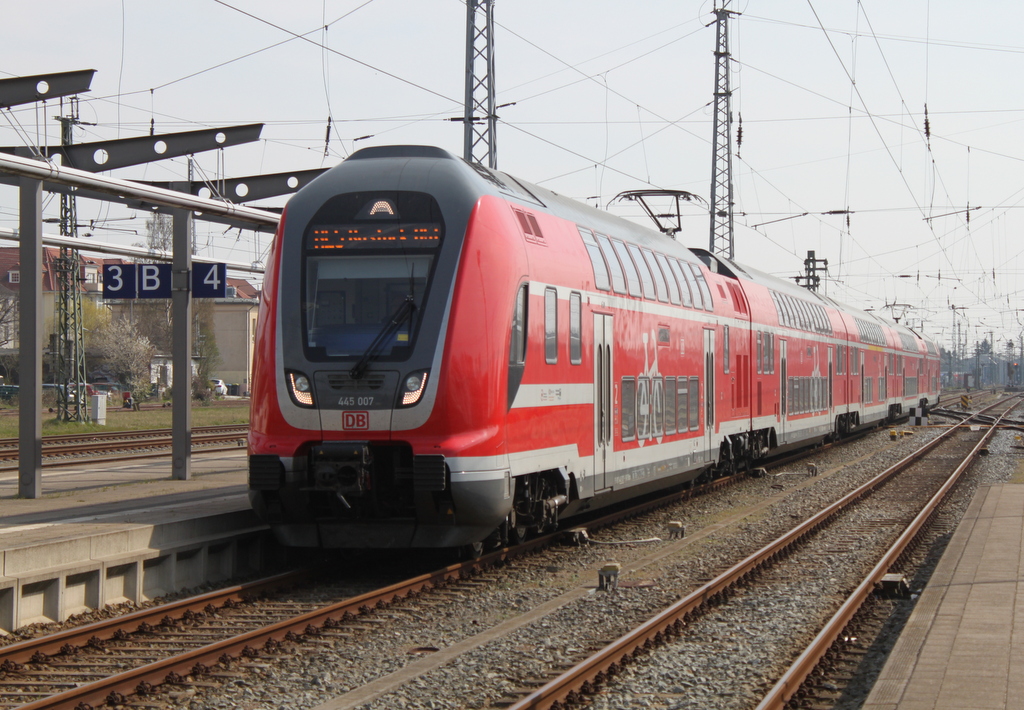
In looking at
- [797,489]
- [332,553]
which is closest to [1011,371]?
[797,489]

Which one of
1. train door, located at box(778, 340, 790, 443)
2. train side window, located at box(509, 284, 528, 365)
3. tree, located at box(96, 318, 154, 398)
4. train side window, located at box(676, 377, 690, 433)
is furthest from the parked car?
train side window, located at box(509, 284, 528, 365)

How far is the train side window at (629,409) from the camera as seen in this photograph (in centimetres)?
1455

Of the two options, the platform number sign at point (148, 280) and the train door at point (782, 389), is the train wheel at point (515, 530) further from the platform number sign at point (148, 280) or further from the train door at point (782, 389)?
the train door at point (782, 389)

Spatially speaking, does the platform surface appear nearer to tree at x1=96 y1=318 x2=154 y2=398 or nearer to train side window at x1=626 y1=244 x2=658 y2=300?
train side window at x1=626 y1=244 x2=658 y2=300

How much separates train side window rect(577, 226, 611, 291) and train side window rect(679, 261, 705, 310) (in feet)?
13.2

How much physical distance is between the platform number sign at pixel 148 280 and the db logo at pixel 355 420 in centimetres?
579

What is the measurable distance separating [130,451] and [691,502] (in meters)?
12.7

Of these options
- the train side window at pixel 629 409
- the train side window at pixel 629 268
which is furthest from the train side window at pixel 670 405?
the train side window at pixel 629 268

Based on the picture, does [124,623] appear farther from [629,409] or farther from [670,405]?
[670,405]

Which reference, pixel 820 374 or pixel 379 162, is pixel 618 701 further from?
pixel 820 374

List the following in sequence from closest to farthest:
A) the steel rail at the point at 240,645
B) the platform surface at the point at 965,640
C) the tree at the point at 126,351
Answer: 1. the platform surface at the point at 965,640
2. the steel rail at the point at 240,645
3. the tree at the point at 126,351

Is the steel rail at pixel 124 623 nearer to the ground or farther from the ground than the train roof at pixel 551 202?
nearer to the ground

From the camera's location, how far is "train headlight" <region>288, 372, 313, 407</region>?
10789mm

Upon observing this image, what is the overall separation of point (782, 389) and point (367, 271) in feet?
51.8
